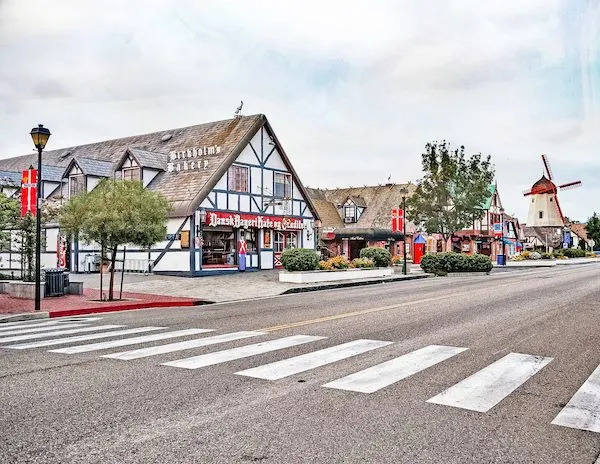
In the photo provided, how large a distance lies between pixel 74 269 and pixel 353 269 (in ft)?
50.2

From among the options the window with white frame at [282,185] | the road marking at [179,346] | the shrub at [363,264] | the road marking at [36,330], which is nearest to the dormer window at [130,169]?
the window with white frame at [282,185]

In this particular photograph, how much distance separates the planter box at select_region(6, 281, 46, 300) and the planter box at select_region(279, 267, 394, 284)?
1084 centimetres

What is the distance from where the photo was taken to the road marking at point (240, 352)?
25.5 ft

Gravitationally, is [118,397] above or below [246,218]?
below

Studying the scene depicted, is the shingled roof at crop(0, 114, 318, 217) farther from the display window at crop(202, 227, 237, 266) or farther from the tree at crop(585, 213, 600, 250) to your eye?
the tree at crop(585, 213, 600, 250)

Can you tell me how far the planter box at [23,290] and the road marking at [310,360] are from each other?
42.1 ft

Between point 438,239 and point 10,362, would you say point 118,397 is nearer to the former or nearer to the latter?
point 10,362

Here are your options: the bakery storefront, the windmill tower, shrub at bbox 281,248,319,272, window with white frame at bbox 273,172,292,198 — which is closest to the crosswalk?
shrub at bbox 281,248,319,272

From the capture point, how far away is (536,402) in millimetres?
5984

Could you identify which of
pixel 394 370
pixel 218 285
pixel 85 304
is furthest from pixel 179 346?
pixel 218 285

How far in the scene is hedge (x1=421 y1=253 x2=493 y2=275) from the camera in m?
37.6

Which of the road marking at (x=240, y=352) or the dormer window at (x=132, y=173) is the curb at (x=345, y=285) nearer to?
the road marking at (x=240, y=352)

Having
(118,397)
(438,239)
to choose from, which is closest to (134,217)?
(118,397)

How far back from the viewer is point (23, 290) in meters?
18.9
